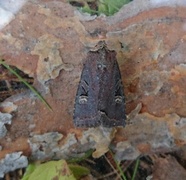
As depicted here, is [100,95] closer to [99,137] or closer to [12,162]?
[99,137]

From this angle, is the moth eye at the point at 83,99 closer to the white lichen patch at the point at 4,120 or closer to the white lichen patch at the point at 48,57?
the white lichen patch at the point at 48,57

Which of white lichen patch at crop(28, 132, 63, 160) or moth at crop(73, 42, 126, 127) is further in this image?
white lichen patch at crop(28, 132, 63, 160)

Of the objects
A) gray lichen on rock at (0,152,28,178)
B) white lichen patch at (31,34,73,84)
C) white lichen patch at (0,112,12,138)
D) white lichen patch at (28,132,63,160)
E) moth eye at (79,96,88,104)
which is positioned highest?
white lichen patch at (31,34,73,84)

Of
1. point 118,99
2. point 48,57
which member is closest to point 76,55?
point 48,57

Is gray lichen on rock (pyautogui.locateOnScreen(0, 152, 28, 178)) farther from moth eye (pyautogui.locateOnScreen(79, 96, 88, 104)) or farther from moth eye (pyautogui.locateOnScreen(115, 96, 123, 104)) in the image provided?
moth eye (pyautogui.locateOnScreen(115, 96, 123, 104))

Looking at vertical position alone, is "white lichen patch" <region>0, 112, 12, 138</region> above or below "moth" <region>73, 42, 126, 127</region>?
below

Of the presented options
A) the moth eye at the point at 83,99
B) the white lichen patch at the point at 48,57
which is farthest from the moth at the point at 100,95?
the white lichen patch at the point at 48,57

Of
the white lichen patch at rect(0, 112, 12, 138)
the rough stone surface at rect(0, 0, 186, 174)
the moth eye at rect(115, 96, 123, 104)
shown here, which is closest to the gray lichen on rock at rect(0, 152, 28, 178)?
the rough stone surface at rect(0, 0, 186, 174)
